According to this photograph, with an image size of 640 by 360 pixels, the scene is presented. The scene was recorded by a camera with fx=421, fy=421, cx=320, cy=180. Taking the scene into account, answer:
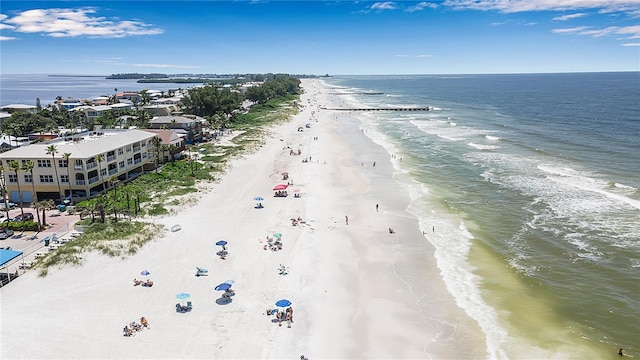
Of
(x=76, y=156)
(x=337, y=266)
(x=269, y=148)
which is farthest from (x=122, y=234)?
(x=269, y=148)

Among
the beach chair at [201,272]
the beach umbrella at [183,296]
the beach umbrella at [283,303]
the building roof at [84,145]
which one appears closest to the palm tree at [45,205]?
the building roof at [84,145]

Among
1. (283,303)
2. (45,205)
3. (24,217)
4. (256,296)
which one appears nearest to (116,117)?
(45,205)

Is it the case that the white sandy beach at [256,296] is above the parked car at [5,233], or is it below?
below

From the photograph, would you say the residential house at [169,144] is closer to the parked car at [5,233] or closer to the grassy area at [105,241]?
the grassy area at [105,241]

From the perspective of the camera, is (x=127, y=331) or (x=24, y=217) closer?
(x=127, y=331)

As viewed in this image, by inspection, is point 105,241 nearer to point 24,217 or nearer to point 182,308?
point 24,217

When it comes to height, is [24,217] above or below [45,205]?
below

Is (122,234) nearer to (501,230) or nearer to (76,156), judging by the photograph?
(76,156)
